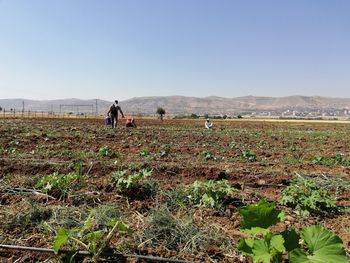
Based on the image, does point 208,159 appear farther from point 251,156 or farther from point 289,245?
point 289,245

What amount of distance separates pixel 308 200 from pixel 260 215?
2.41m

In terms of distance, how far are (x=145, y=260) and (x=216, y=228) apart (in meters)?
1.17

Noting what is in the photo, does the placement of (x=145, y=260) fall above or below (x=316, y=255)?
below

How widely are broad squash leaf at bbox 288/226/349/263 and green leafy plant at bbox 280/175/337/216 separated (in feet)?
7.59

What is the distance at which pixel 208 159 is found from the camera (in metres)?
10.7

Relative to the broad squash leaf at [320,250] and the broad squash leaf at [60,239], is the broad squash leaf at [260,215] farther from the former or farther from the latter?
the broad squash leaf at [60,239]

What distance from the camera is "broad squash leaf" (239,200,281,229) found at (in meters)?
3.21

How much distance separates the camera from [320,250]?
2951 mm

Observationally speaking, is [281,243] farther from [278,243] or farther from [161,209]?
[161,209]

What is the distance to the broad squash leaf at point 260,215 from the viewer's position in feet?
10.5

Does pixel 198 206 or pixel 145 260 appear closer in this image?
pixel 145 260

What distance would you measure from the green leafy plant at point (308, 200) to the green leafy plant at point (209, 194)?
869mm

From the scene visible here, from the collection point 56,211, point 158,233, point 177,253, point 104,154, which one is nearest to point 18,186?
point 56,211

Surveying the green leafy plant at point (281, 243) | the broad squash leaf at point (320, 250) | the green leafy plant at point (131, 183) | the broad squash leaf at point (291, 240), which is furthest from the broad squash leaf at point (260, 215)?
the green leafy plant at point (131, 183)
